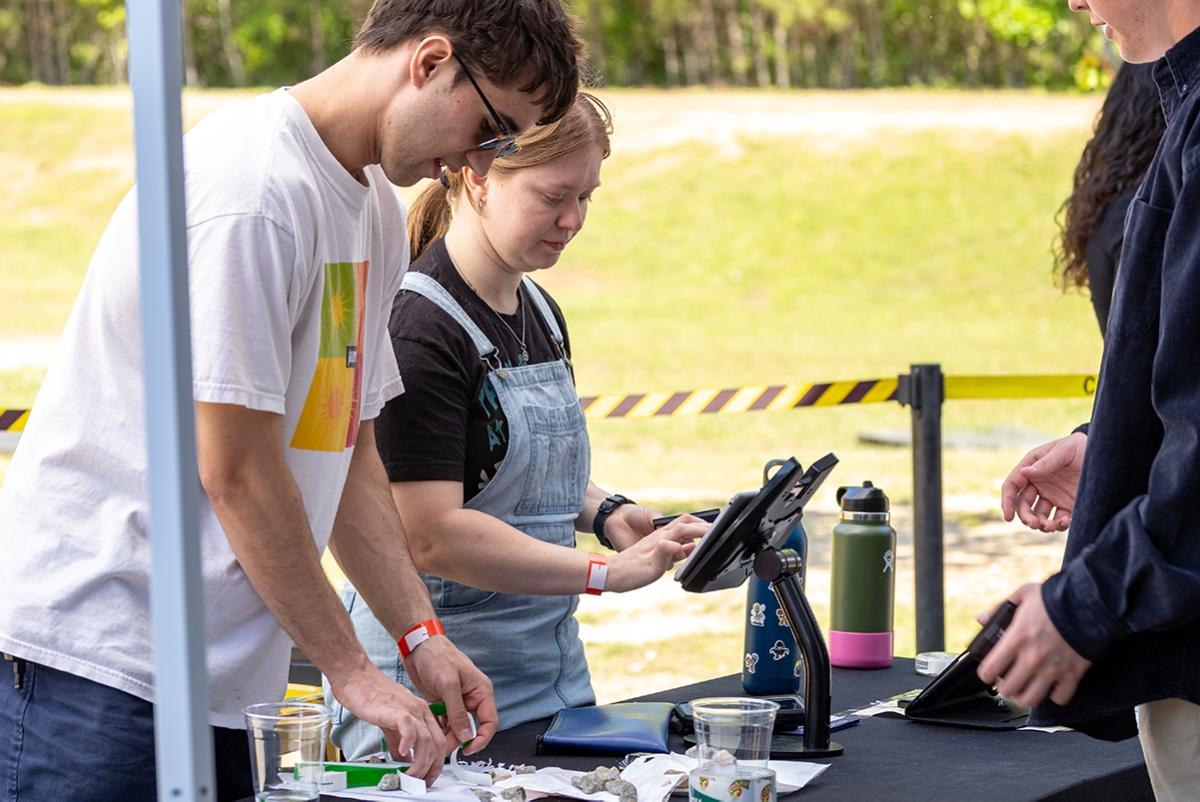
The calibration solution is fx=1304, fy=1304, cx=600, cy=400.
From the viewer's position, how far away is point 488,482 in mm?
2141

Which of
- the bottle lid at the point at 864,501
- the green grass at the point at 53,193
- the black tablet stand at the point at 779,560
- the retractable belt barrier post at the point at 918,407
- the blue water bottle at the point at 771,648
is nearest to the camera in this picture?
the black tablet stand at the point at 779,560

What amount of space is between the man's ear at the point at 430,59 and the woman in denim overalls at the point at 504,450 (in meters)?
0.52

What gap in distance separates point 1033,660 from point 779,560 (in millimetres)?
484

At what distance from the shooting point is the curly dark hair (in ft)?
9.88

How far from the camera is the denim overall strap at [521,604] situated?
6.94ft

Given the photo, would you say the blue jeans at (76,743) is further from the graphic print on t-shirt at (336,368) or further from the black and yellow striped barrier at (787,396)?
the black and yellow striped barrier at (787,396)

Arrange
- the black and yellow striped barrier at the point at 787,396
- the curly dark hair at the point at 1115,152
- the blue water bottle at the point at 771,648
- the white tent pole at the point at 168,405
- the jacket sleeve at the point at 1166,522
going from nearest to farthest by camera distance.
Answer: the white tent pole at the point at 168,405
the jacket sleeve at the point at 1166,522
the blue water bottle at the point at 771,648
the curly dark hair at the point at 1115,152
the black and yellow striped barrier at the point at 787,396

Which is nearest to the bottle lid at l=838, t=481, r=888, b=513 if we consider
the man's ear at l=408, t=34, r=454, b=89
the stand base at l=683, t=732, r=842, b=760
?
the stand base at l=683, t=732, r=842, b=760

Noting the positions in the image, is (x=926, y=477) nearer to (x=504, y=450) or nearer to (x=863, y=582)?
(x=863, y=582)

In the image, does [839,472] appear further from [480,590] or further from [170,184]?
[170,184]

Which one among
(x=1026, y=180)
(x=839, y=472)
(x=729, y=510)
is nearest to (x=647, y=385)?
(x=839, y=472)

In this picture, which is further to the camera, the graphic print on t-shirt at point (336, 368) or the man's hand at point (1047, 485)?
the man's hand at point (1047, 485)

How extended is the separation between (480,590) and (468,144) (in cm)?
77

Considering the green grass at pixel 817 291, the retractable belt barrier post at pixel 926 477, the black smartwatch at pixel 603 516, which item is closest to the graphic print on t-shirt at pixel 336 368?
the black smartwatch at pixel 603 516
